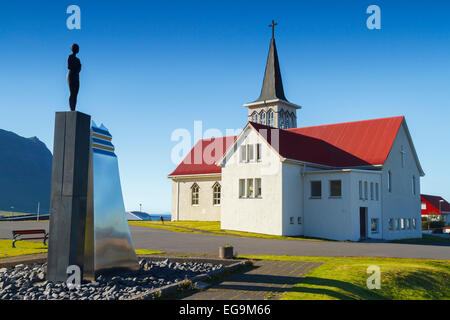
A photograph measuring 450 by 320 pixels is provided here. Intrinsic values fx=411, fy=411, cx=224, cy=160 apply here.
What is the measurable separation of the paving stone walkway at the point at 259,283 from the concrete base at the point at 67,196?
329 centimetres

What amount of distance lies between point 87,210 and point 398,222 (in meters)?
32.7

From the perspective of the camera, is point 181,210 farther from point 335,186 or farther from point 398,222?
point 398,222

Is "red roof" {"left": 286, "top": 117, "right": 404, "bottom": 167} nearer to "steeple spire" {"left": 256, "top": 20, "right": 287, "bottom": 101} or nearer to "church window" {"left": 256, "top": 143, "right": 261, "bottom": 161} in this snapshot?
"church window" {"left": 256, "top": 143, "right": 261, "bottom": 161}

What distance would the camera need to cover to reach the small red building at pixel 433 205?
2884 inches

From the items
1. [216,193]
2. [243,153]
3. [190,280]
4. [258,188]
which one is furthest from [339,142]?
[190,280]

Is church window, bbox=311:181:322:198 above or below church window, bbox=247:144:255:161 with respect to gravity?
below

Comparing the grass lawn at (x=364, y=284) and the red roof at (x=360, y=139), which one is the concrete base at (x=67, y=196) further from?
the red roof at (x=360, y=139)

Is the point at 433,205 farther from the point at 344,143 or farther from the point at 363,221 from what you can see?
the point at 363,221

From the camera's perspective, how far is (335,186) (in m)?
36.9

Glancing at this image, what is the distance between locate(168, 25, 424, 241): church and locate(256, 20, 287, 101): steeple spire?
1662 centimetres

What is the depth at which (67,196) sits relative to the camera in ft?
→ 33.1

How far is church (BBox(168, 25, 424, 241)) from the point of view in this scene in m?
31.7

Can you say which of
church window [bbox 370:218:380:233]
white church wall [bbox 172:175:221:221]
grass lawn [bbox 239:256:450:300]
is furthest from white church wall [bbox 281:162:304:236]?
grass lawn [bbox 239:256:450:300]

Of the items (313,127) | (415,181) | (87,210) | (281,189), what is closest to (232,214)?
(281,189)
